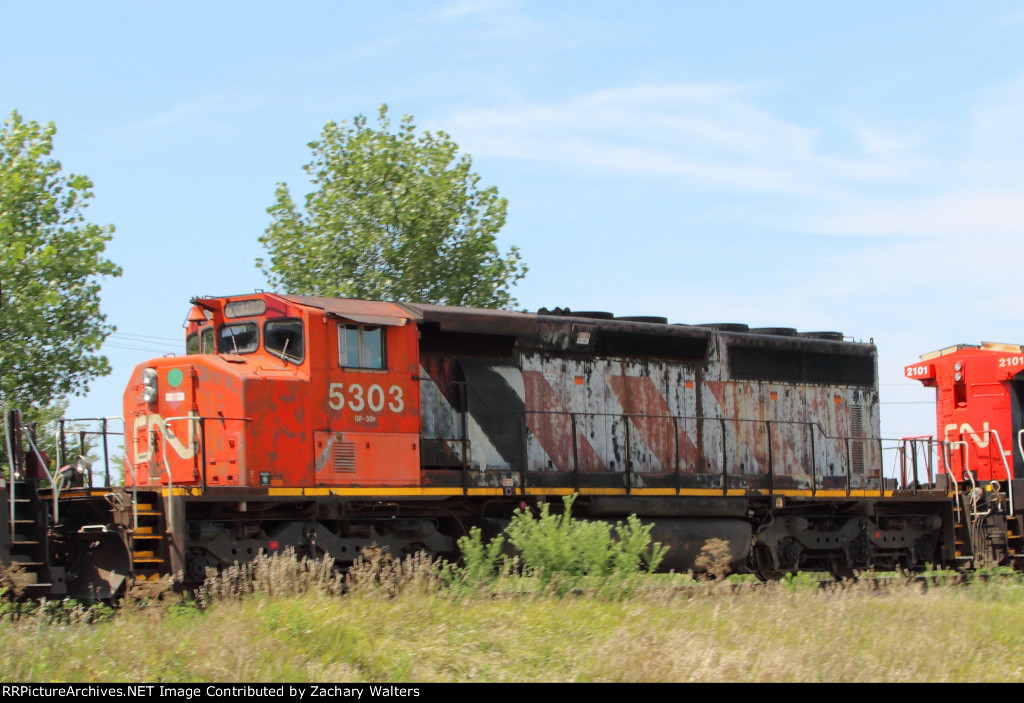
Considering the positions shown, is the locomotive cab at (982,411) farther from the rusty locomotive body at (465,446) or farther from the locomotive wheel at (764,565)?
the locomotive wheel at (764,565)

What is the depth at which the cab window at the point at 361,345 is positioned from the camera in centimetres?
1152

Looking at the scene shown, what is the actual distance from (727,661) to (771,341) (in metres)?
8.43

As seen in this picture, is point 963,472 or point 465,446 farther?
Answer: point 963,472

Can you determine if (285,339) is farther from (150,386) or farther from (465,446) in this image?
(465,446)

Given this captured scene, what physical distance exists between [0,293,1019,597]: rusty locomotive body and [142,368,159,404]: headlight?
3 centimetres

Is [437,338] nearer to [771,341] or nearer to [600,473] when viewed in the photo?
[600,473]

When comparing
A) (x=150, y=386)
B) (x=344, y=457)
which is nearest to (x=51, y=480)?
(x=150, y=386)

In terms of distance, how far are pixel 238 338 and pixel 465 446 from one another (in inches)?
106

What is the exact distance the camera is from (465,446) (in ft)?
40.4

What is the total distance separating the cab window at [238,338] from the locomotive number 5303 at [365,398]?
1.05 metres

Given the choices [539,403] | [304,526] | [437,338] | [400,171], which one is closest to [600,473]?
[539,403]
